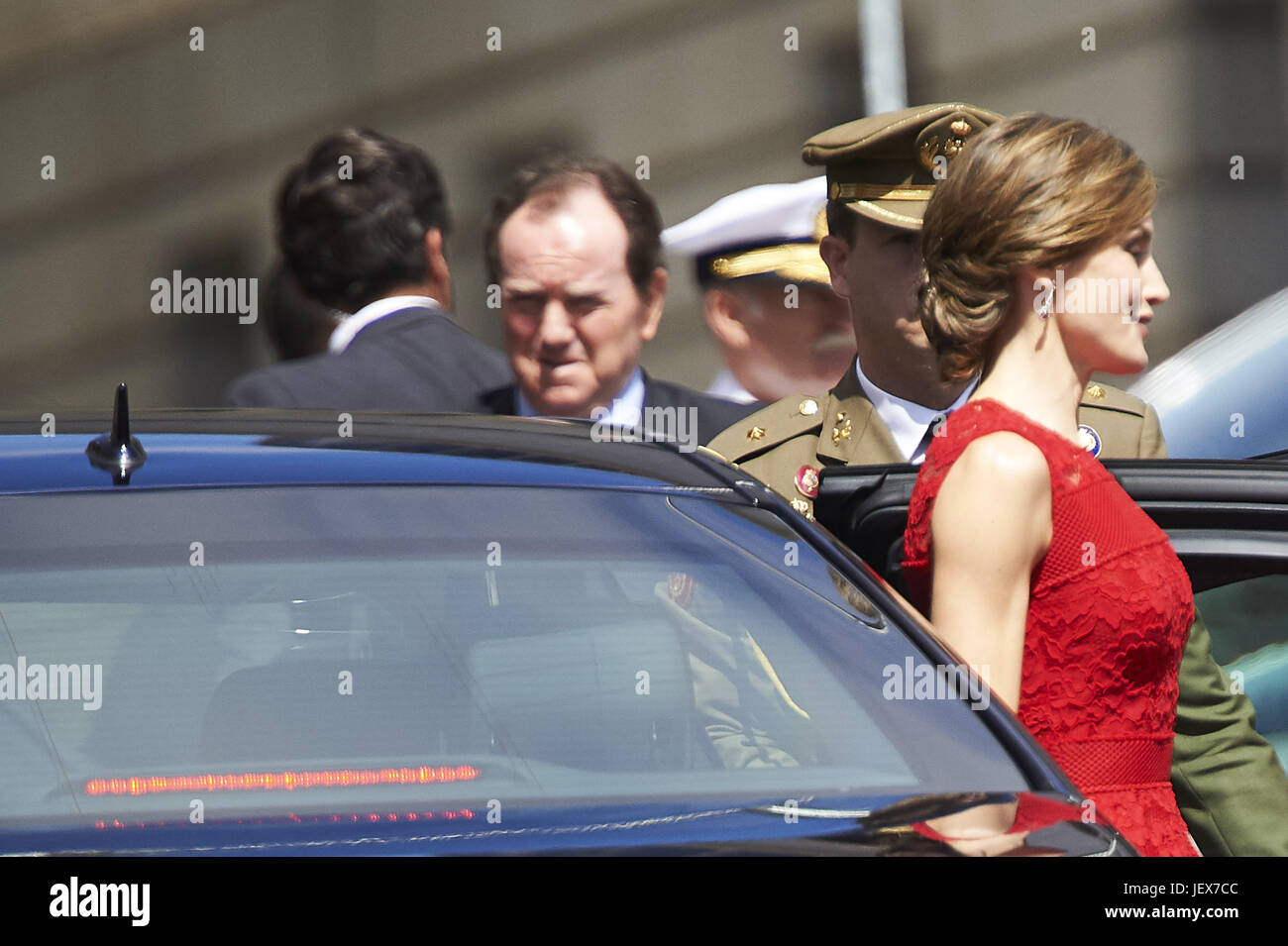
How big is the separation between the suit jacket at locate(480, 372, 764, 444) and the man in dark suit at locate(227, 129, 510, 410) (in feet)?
0.13

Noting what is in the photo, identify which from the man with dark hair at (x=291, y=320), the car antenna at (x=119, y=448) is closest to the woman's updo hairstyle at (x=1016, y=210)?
the car antenna at (x=119, y=448)

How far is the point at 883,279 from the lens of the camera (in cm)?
313

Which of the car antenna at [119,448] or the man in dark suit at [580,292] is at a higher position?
the man in dark suit at [580,292]

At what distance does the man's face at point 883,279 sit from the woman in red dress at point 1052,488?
0.77 m

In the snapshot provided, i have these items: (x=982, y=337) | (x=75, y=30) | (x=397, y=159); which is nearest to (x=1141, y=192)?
(x=982, y=337)

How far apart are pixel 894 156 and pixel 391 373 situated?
1.08 m

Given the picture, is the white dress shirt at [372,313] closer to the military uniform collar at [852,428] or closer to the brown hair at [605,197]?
the brown hair at [605,197]

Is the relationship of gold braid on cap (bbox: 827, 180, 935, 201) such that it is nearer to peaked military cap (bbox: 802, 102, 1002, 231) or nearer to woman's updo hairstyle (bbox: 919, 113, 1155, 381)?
peaked military cap (bbox: 802, 102, 1002, 231)

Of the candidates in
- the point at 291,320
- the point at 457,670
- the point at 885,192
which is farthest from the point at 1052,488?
the point at 291,320

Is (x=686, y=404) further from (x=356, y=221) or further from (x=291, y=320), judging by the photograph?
(x=291, y=320)

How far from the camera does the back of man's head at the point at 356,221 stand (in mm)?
3887

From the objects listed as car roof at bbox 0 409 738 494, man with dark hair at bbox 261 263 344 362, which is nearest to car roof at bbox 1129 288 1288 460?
man with dark hair at bbox 261 263 344 362
